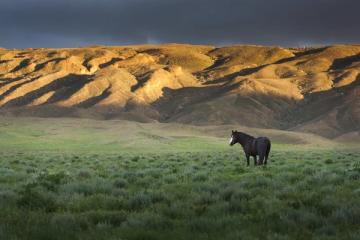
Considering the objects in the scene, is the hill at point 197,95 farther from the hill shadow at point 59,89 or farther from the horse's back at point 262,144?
the horse's back at point 262,144

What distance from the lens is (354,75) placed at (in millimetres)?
175375

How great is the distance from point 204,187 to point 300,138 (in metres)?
102

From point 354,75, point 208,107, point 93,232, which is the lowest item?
point 93,232

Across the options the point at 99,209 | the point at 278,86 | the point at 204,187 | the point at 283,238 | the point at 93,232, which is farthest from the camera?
the point at 278,86

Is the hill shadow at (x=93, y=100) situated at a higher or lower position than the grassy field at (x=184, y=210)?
higher

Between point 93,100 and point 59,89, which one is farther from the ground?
point 59,89

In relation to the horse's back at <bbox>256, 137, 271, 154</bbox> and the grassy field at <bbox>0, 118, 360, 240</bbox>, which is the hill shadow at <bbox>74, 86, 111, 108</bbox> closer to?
the horse's back at <bbox>256, 137, 271, 154</bbox>

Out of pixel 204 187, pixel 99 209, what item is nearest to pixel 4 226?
pixel 99 209

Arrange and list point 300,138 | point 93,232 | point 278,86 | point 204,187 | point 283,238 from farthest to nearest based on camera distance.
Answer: point 278,86, point 300,138, point 204,187, point 93,232, point 283,238

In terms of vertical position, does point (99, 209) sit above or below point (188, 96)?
below

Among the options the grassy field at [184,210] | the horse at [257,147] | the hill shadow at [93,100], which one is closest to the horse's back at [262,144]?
the horse at [257,147]

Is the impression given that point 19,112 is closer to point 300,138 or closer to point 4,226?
point 300,138

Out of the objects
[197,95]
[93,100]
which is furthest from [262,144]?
[197,95]

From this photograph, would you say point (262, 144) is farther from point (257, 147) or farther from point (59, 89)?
point (59, 89)
